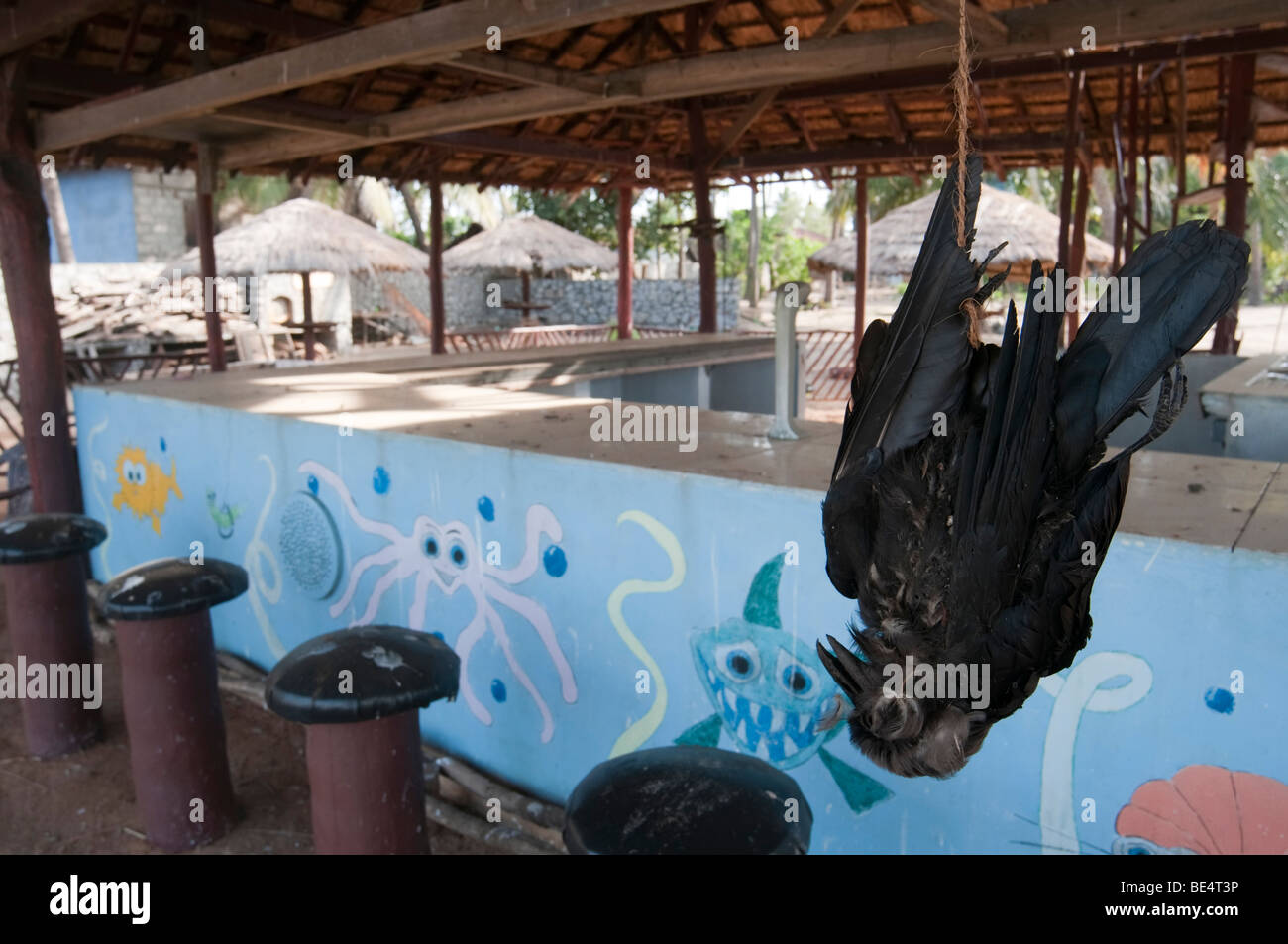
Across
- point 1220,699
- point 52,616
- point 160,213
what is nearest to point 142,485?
point 52,616

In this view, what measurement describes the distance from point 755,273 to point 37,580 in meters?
27.4

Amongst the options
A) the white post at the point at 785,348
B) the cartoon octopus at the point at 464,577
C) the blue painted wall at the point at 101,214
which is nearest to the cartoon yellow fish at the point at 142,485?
the cartoon octopus at the point at 464,577

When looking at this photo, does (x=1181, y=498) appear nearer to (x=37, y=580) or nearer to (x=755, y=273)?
(x=37, y=580)

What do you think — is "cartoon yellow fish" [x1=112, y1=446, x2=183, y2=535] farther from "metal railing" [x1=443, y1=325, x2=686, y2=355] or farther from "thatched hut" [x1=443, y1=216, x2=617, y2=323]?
"thatched hut" [x1=443, y1=216, x2=617, y2=323]

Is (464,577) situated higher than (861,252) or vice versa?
(861,252)

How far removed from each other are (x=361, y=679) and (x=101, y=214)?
74.3ft

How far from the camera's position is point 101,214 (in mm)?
21172

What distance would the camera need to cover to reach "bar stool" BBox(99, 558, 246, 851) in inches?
138

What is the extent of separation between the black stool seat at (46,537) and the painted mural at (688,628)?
77 centimetres

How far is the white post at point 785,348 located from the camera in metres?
2.89

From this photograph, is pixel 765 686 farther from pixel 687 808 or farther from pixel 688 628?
pixel 687 808

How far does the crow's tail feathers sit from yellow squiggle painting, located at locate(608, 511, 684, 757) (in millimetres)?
1960

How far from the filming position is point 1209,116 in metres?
7.89

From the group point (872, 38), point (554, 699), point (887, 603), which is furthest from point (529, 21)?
point (887, 603)
